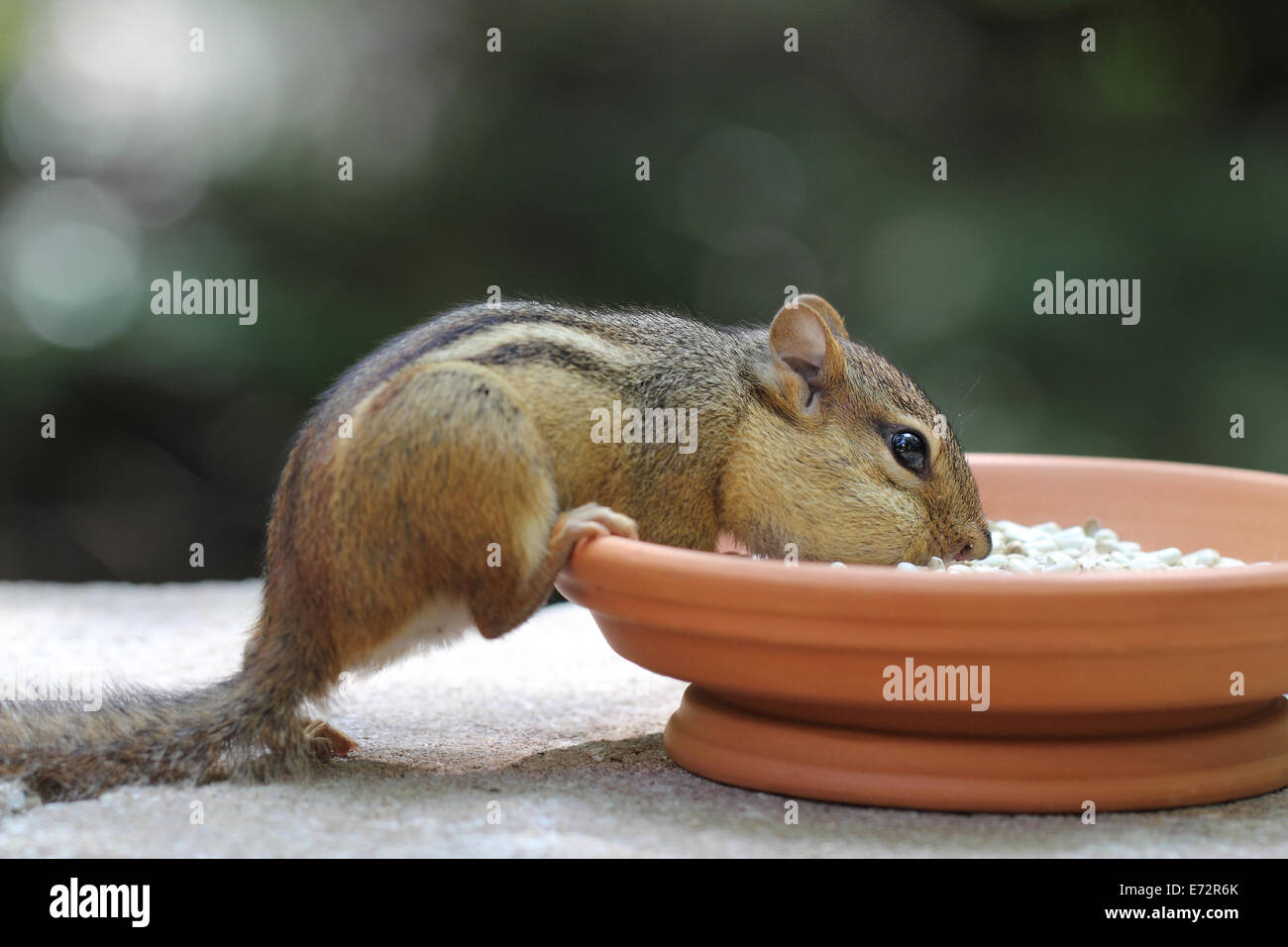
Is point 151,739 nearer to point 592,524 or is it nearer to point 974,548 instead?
point 592,524

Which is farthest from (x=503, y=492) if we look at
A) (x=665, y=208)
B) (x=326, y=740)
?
(x=665, y=208)

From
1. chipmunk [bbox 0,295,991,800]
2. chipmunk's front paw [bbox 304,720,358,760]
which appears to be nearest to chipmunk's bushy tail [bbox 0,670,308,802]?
chipmunk [bbox 0,295,991,800]

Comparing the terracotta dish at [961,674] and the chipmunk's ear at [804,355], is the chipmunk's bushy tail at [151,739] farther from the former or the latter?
the chipmunk's ear at [804,355]

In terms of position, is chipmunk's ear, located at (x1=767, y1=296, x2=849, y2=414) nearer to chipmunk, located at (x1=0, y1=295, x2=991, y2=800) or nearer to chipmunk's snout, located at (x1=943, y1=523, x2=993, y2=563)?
chipmunk, located at (x1=0, y1=295, x2=991, y2=800)

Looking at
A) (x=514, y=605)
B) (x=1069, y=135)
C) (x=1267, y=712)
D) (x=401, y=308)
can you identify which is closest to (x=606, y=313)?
(x=514, y=605)

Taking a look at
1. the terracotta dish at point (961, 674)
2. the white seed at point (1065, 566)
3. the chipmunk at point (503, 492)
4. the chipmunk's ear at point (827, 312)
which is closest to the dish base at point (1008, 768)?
the terracotta dish at point (961, 674)

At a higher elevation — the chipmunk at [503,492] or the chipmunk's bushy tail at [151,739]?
the chipmunk at [503,492]
